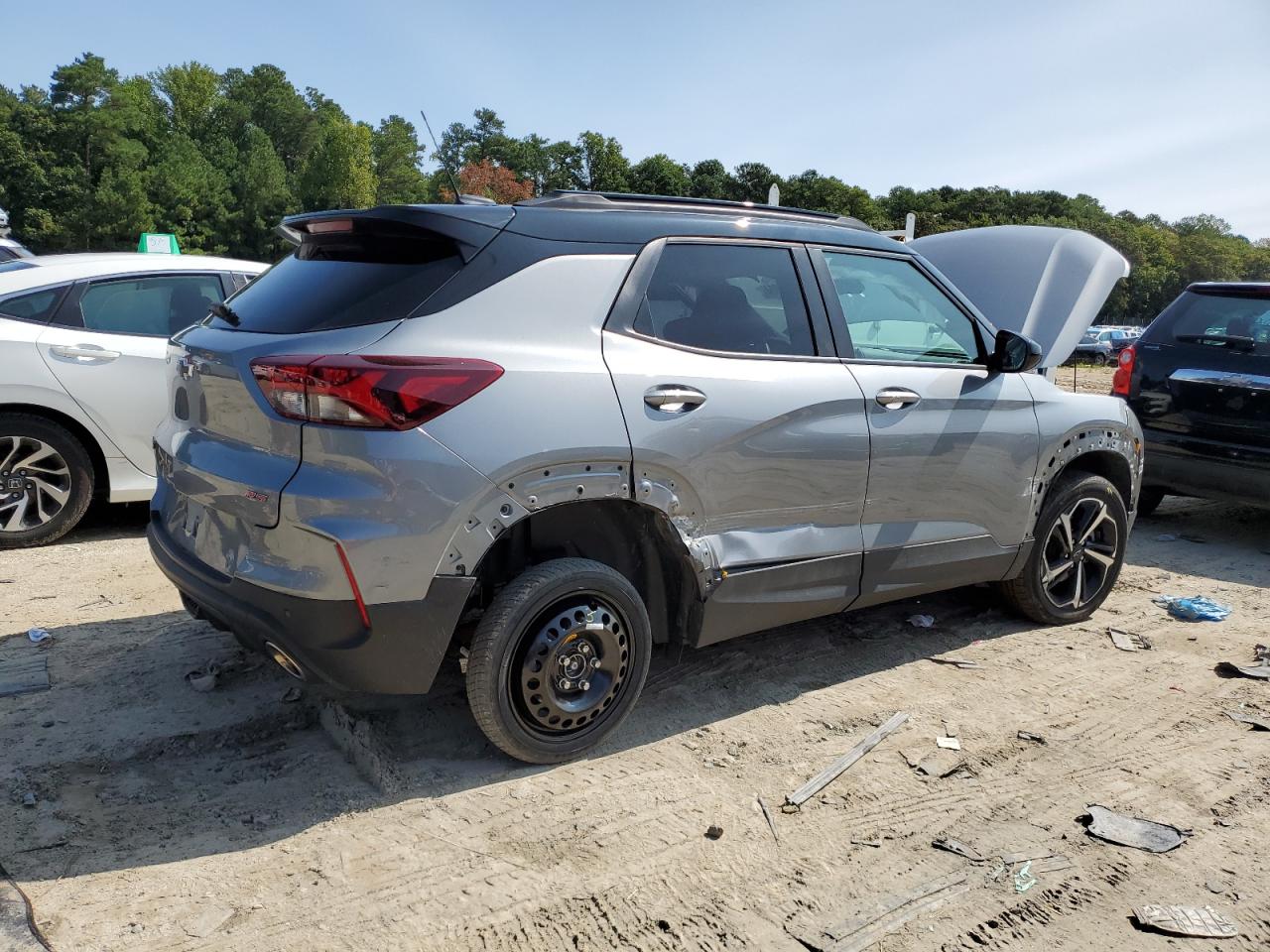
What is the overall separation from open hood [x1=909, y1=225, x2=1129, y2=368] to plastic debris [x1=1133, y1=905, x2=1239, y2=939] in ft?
12.8

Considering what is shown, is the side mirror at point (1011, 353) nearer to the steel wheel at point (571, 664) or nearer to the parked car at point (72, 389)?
the steel wheel at point (571, 664)

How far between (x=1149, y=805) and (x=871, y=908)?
4.00ft

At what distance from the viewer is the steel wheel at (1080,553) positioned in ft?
16.3

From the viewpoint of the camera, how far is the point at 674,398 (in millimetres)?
3389

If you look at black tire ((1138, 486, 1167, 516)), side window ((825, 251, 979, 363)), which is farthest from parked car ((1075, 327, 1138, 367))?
side window ((825, 251, 979, 363))

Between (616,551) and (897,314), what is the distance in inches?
68.4

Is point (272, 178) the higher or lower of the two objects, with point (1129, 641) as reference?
higher

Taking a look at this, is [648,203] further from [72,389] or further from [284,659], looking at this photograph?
[72,389]

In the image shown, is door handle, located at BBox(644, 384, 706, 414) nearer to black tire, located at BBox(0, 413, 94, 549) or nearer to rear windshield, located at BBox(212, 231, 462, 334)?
rear windshield, located at BBox(212, 231, 462, 334)

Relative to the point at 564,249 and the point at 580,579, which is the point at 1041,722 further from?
the point at 564,249

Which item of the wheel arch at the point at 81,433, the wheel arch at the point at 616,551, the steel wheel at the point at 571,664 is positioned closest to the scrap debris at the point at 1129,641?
the wheel arch at the point at 616,551

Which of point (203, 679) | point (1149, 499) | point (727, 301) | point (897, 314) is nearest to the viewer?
point (727, 301)

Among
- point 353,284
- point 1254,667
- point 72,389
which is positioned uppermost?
point 353,284

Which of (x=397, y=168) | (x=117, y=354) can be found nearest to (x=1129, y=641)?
(x=117, y=354)
